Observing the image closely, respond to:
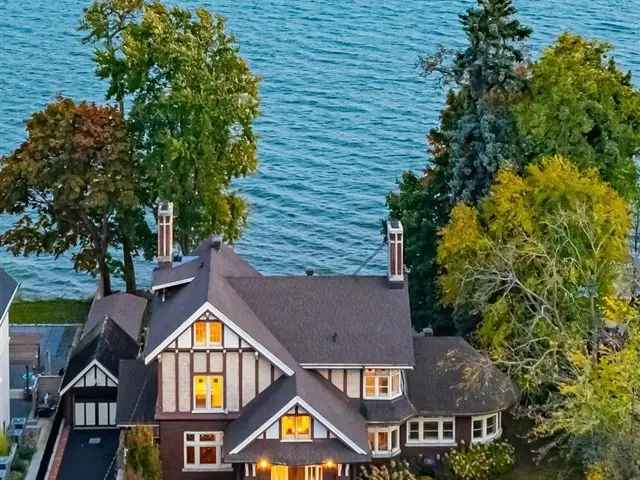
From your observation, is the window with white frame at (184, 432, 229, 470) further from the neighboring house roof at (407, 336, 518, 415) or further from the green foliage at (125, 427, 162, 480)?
the neighboring house roof at (407, 336, 518, 415)

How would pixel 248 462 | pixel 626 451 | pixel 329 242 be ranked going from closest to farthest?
pixel 626 451, pixel 248 462, pixel 329 242

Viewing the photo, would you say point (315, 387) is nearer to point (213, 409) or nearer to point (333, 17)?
point (213, 409)

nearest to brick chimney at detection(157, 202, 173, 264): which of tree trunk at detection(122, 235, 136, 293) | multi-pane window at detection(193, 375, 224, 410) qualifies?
multi-pane window at detection(193, 375, 224, 410)

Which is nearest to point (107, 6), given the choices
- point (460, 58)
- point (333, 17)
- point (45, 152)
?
point (45, 152)

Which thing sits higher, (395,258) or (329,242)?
(329,242)

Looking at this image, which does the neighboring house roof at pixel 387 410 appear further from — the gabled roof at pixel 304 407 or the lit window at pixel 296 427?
the lit window at pixel 296 427
